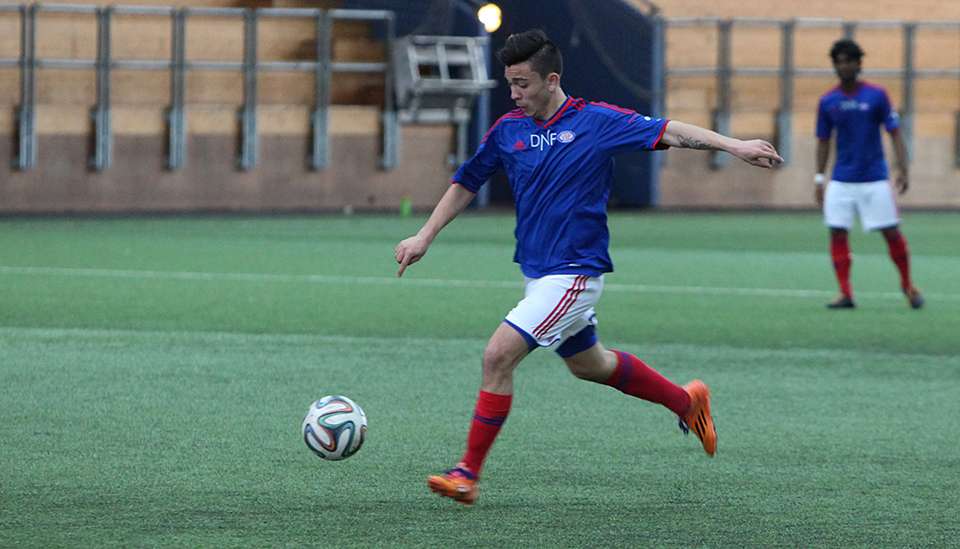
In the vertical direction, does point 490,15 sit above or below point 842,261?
above

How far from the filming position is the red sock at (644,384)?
664 cm

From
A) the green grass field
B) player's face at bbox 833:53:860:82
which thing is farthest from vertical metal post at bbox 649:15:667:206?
player's face at bbox 833:53:860:82

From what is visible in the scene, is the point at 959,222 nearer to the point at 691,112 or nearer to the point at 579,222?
the point at 691,112

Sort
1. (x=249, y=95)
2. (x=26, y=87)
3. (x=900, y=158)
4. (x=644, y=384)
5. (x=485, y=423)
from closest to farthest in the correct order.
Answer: (x=485, y=423) → (x=644, y=384) → (x=900, y=158) → (x=26, y=87) → (x=249, y=95)

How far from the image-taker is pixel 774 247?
68.5 feet

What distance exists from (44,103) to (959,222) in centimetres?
1489

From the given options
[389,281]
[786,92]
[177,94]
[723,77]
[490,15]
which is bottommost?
[389,281]

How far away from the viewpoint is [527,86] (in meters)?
6.09

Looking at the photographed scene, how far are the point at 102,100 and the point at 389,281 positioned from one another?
1359 cm

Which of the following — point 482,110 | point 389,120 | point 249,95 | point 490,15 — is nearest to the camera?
point 249,95

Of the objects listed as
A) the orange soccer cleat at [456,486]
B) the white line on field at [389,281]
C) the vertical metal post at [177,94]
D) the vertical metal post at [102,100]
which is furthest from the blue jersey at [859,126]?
the vertical metal post at [102,100]

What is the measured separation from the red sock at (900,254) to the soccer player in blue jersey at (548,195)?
738 cm

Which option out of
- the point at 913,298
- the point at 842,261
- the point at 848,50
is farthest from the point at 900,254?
the point at 848,50

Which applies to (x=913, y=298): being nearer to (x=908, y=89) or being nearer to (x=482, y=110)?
(x=482, y=110)
